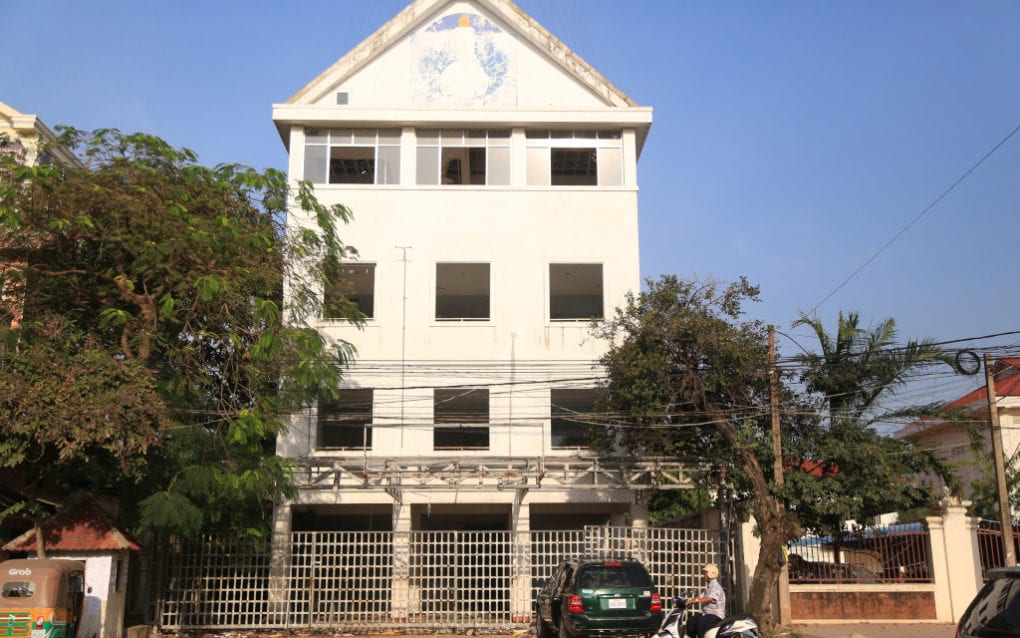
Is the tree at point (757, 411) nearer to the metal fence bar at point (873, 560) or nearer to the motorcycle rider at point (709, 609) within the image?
the metal fence bar at point (873, 560)

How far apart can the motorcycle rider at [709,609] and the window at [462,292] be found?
45.3 feet

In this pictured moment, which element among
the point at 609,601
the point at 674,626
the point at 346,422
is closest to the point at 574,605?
the point at 609,601

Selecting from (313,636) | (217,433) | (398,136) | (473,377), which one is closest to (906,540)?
(473,377)

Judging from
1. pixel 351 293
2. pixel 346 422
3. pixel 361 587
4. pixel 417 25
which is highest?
pixel 417 25

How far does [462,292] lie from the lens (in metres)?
28.1

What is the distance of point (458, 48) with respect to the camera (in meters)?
27.1

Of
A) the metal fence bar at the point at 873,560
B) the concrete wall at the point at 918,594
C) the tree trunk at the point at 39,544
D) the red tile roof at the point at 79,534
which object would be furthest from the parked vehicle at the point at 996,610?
the tree trunk at the point at 39,544

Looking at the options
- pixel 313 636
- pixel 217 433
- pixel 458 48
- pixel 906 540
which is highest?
pixel 458 48

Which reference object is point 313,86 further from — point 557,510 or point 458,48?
point 557,510

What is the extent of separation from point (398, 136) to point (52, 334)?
12.0 m

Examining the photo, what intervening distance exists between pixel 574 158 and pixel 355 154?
6.27 metres

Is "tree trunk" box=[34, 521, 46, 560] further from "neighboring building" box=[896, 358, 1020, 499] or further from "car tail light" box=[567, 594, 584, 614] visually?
"neighboring building" box=[896, 358, 1020, 499]

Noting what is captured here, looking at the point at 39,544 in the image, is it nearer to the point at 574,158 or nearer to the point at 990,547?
the point at 574,158

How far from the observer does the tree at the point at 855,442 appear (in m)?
19.5
